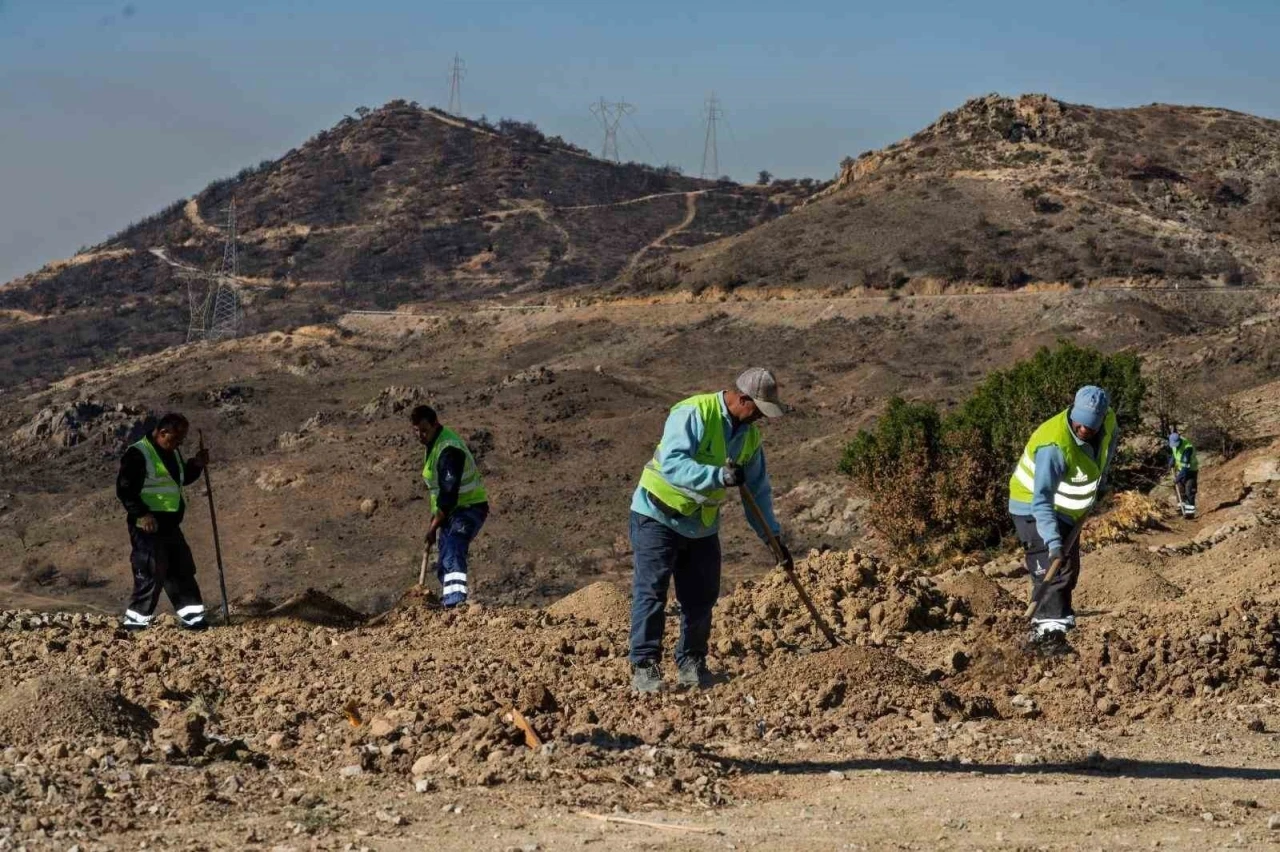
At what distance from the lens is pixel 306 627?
10.7 m

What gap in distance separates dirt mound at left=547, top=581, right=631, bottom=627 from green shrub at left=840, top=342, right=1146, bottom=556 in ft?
30.5

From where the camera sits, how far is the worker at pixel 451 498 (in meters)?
11.0

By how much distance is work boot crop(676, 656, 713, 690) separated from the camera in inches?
311

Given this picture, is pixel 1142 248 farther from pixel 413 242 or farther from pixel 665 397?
pixel 413 242

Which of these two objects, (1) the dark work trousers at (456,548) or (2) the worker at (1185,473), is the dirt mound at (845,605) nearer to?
(1) the dark work trousers at (456,548)

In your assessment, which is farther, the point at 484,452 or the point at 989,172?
the point at 989,172

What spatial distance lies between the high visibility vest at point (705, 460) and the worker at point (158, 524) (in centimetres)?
435

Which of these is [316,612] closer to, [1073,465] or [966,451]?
[1073,465]

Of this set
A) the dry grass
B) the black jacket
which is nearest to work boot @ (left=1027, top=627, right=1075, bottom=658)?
the black jacket

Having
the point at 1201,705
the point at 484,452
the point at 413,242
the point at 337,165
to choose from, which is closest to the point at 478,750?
the point at 1201,705

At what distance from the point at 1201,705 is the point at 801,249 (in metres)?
44.2

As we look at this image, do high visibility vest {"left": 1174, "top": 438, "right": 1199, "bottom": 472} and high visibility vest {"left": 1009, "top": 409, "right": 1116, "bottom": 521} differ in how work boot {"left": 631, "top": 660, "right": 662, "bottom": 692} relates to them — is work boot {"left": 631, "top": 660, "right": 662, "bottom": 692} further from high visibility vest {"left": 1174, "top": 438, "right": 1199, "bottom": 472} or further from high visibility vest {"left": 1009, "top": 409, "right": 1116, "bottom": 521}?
high visibility vest {"left": 1174, "top": 438, "right": 1199, "bottom": 472}

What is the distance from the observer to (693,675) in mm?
7906

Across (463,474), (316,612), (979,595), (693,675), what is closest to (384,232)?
(316,612)
